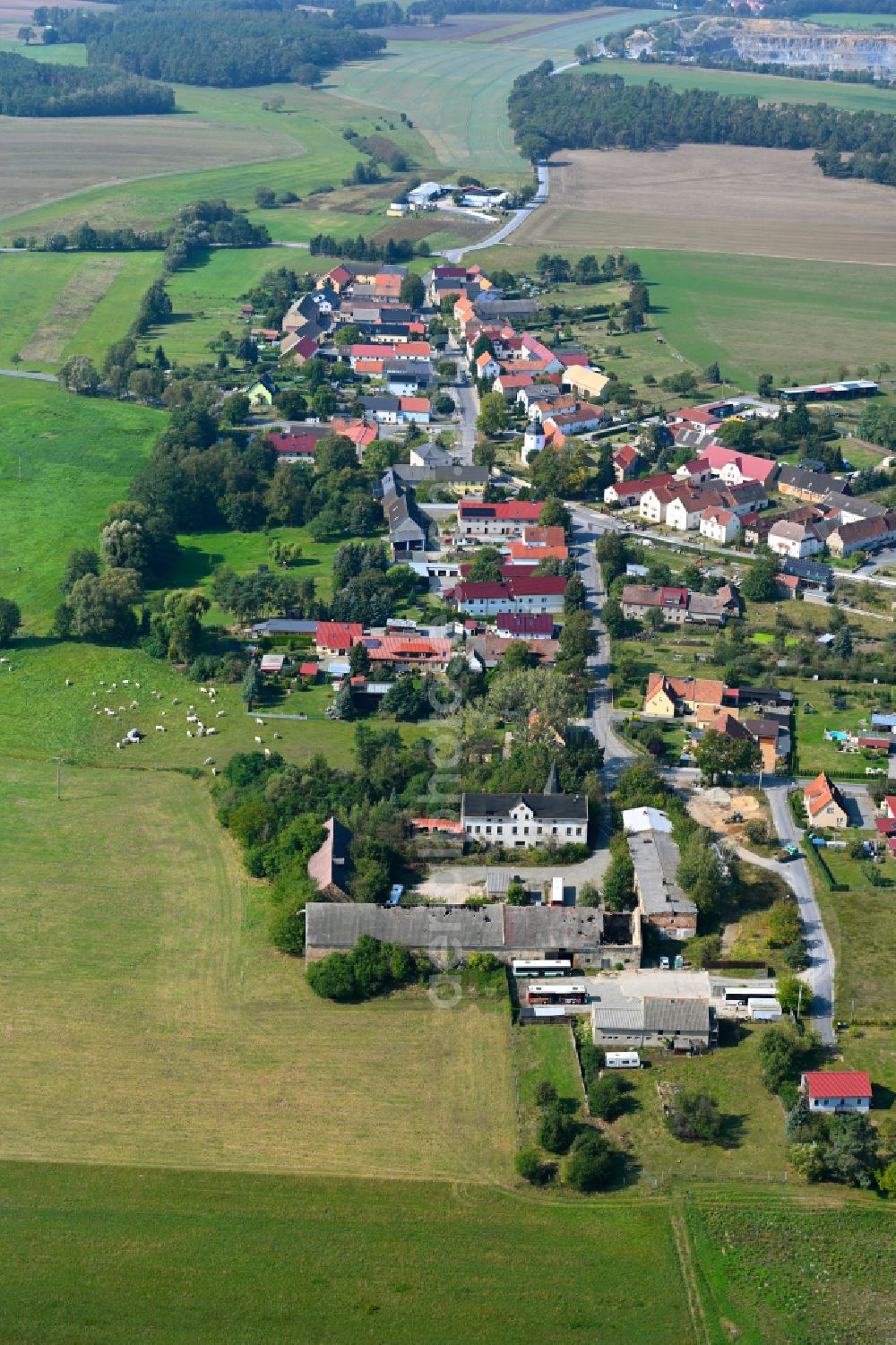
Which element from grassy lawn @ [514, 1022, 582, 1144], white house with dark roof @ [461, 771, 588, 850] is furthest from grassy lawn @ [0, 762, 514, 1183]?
white house with dark roof @ [461, 771, 588, 850]

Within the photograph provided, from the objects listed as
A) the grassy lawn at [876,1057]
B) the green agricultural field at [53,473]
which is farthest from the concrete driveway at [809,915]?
the green agricultural field at [53,473]

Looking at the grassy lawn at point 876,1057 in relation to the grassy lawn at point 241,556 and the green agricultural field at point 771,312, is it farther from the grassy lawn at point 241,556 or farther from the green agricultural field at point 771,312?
the green agricultural field at point 771,312

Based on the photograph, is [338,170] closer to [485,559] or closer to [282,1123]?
[485,559]

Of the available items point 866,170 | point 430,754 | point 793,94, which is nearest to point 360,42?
point 793,94

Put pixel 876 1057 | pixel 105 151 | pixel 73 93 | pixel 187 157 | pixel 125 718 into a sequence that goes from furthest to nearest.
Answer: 1. pixel 73 93
2. pixel 105 151
3. pixel 187 157
4. pixel 125 718
5. pixel 876 1057

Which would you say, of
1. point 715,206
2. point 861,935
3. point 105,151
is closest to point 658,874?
point 861,935

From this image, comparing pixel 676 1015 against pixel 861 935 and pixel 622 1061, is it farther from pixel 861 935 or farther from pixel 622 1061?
pixel 861 935

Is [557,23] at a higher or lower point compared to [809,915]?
higher
